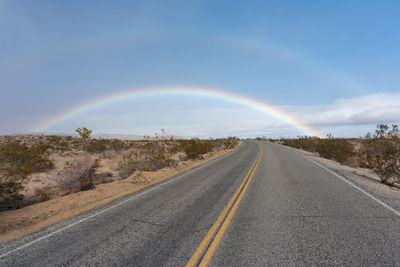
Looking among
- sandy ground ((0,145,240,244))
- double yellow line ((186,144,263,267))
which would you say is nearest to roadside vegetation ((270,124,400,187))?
double yellow line ((186,144,263,267))

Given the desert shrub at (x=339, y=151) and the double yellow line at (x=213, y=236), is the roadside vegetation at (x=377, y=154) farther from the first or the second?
the double yellow line at (x=213, y=236)

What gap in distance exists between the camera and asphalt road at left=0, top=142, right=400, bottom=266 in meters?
3.52

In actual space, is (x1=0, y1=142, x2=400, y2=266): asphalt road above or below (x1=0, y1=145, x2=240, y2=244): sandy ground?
above

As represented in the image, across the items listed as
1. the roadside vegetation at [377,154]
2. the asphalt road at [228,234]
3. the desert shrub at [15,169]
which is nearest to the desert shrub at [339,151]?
the roadside vegetation at [377,154]

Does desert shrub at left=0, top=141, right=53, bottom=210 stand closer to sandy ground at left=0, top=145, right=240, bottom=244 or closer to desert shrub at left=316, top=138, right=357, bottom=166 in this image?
sandy ground at left=0, top=145, right=240, bottom=244

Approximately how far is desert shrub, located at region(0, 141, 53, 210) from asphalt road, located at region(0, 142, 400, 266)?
439 cm

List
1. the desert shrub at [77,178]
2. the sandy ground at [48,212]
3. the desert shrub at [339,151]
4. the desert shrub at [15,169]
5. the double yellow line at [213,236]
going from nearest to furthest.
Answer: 1. the double yellow line at [213,236]
2. the sandy ground at [48,212]
3. the desert shrub at [15,169]
4. the desert shrub at [77,178]
5. the desert shrub at [339,151]

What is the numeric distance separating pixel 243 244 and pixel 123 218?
137 inches

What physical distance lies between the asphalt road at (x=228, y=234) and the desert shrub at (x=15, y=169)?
4.39 meters

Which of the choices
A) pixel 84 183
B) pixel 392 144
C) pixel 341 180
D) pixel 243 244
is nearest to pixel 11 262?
pixel 243 244

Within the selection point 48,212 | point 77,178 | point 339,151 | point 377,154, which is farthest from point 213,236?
point 339,151

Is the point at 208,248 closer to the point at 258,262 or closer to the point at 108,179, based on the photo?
the point at 258,262

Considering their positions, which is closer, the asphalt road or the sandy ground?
the asphalt road

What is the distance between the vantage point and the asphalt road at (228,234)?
3516 millimetres
